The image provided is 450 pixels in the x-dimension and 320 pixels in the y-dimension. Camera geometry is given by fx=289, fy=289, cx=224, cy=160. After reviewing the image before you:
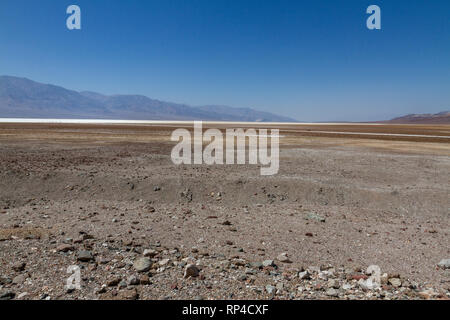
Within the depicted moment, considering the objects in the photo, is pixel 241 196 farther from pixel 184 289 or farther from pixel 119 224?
pixel 184 289

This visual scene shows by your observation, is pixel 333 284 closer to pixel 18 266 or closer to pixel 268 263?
pixel 268 263

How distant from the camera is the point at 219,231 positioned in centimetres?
739

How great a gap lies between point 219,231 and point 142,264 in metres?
2.60

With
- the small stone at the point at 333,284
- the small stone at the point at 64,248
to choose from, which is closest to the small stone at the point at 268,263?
the small stone at the point at 333,284

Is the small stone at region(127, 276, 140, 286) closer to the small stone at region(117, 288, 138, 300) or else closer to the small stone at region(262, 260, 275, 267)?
the small stone at region(117, 288, 138, 300)

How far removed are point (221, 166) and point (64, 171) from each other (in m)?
7.40

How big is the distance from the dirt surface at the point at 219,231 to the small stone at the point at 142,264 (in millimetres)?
38

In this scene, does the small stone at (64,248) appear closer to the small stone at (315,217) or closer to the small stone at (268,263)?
the small stone at (268,263)

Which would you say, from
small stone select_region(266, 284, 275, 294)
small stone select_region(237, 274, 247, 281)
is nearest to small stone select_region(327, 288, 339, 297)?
small stone select_region(266, 284, 275, 294)

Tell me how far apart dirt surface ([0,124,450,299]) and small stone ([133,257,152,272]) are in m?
0.04

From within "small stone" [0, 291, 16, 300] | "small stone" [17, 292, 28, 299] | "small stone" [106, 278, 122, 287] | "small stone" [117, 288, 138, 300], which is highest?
"small stone" [0, 291, 16, 300]

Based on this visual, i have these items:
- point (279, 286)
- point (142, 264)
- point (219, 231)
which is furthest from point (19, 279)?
point (219, 231)

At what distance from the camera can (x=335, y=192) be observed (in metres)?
11.0

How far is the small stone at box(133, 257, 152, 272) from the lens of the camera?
5023mm
